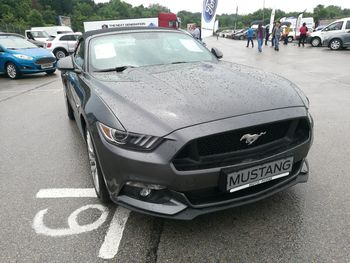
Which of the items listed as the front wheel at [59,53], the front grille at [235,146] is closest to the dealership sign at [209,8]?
the front wheel at [59,53]

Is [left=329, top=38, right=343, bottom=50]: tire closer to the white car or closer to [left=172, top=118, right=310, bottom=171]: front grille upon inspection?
the white car

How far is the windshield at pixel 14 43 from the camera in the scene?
39.4 feet

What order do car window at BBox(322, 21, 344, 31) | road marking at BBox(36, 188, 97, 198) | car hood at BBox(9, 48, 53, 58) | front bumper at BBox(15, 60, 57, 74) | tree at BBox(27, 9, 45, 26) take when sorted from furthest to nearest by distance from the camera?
tree at BBox(27, 9, 45, 26)
car window at BBox(322, 21, 344, 31)
car hood at BBox(9, 48, 53, 58)
front bumper at BBox(15, 60, 57, 74)
road marking at BBox(36, 188, 97, 198)

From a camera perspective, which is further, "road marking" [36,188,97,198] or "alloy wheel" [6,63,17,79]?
"alloy wheel" [6,63,17,79]

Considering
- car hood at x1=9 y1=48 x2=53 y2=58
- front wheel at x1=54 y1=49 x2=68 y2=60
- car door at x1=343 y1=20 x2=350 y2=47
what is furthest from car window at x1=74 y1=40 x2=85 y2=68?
car door at x1=343 y1=20 x2=350 y2=47

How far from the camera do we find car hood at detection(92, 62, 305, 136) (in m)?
2.29

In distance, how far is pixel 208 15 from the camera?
858 inches

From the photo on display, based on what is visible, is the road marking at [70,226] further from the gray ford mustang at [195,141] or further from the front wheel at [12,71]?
the front wheel at [12,71]

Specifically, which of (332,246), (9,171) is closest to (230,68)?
(332,246)

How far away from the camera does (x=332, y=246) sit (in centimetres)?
235

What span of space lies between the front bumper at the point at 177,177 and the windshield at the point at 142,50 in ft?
4.72

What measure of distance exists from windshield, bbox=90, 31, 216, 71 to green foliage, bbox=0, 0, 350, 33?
130 ft

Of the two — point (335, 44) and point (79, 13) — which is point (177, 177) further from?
point (79, 13)

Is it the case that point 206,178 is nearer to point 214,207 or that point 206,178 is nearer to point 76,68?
point 214,207
